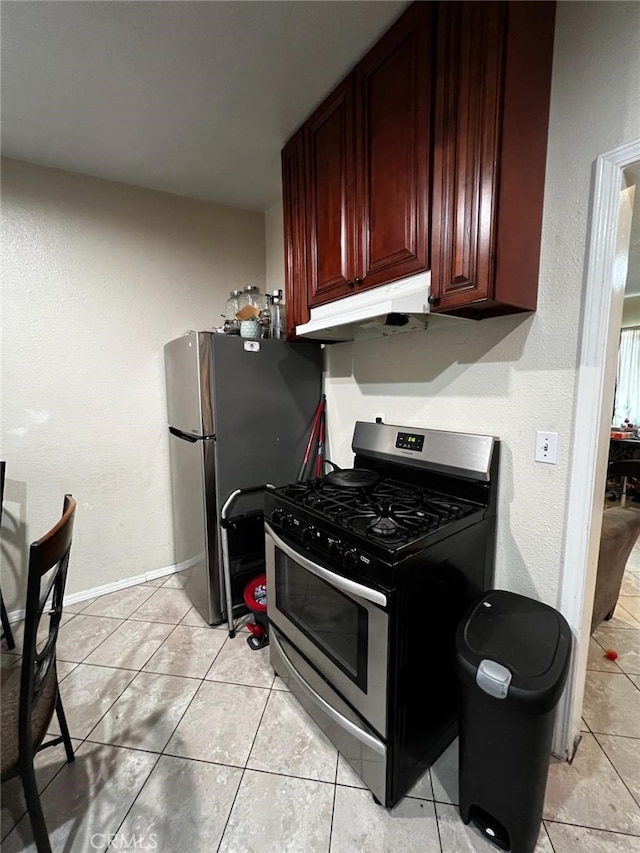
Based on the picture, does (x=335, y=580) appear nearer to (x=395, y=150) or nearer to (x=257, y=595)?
(x=257, y=595)

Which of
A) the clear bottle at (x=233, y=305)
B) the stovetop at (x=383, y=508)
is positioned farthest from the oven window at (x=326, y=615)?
the clear bottle at (x=233, y=305)

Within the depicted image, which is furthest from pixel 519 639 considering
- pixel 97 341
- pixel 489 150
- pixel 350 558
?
pixel 97 341

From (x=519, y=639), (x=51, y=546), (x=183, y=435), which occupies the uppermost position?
(x=183, y=435)

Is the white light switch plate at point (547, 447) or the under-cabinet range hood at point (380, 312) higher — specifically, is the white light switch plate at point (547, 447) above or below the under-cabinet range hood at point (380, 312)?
below

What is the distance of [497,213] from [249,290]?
1.71 m

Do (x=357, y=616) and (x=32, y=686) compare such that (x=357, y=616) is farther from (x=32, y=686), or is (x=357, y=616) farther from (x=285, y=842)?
(x=32, y=686)

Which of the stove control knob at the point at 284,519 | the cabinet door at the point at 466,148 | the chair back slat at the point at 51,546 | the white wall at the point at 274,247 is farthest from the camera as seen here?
the white wall at the point at 274,247

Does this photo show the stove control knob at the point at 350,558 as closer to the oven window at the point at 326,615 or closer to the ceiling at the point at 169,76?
the oven window at the point at 326,615

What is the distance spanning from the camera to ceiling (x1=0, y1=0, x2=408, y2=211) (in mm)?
1255

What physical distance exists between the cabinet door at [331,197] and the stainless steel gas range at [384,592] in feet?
2.65

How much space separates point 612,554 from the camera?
1.83m

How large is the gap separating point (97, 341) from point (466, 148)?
2193 millimetres

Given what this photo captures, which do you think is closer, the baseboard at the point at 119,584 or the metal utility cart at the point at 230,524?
the metal utility cart at the point at 230,524

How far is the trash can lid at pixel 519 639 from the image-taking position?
0.97 m
